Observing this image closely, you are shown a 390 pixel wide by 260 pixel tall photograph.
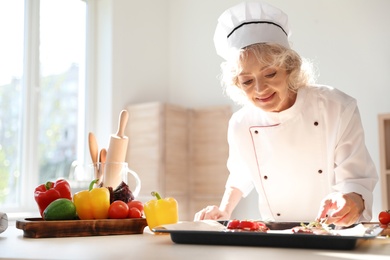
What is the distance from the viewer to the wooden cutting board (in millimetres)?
1361

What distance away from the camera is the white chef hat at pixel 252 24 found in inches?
76.9

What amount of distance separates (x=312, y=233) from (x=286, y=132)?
3.38 feet

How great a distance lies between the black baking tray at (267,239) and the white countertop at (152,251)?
22 millimetres

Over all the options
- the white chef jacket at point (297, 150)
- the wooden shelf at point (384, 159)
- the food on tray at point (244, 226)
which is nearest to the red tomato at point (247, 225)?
the food on tray at point (244, 226)

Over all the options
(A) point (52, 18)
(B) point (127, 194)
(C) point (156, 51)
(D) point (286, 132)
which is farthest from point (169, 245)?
(C) point (156, 51)

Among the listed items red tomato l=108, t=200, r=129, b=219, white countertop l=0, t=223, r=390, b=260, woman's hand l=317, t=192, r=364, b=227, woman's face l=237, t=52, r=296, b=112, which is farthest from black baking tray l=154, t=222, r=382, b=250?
woman's face l=237, t=52, r=296, b=112

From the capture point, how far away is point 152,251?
3.42 ft

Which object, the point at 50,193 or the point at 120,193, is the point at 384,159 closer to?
the point at 120,193

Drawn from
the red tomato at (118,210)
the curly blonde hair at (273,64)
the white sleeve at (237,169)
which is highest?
the curly blonde hair at (273,64)

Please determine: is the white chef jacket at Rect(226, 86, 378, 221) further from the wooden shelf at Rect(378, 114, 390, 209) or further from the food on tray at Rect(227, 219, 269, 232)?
the wooden shelf at Rect(378, 114, 390, 209)

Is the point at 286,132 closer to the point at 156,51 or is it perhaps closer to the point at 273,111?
the point at 273,111

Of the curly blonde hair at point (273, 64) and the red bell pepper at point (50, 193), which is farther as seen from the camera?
the curly blonde hair at point (273, 64)

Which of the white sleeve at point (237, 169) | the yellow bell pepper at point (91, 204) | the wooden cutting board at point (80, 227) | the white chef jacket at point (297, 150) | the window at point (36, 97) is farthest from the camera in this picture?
the window at point (36, 97)

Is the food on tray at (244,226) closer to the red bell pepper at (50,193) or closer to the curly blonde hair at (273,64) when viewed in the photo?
the red bell pepper at (50,193)
